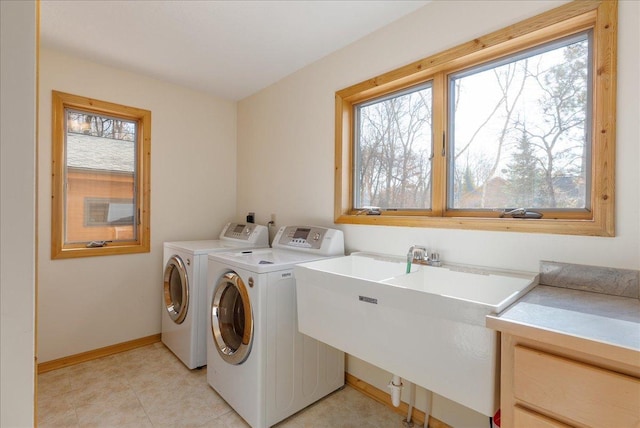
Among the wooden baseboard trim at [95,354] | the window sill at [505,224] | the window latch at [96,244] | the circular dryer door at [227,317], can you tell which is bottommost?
the wooden baseboard trim at [95,354]

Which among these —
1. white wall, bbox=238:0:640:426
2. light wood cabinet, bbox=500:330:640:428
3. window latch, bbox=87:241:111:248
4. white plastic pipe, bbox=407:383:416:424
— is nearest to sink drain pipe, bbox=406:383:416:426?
white plastic pipe, bbox=407:383:416:424

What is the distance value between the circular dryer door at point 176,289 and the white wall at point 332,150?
3.08 ft

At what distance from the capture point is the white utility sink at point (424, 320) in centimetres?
96

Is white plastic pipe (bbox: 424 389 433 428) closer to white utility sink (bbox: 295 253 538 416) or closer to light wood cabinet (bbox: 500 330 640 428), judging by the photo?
white utility sink (bbox: 295 253 538 416)

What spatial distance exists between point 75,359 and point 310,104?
2.92 m

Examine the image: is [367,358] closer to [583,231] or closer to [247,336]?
[247,336]

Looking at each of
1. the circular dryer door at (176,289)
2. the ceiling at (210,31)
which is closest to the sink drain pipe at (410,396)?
the circular dryer door at (176,289)

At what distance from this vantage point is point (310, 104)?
251cm

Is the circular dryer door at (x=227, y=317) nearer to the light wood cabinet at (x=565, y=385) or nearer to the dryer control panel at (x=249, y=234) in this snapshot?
the dryer control panel at (x=249, y=234)

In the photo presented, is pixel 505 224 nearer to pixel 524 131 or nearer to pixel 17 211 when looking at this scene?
pixel 524 131

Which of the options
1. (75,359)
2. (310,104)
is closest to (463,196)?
(310,104)

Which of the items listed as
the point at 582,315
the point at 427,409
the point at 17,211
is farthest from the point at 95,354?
the point at 582,315

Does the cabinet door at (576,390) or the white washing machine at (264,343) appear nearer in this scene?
the cabinet door at (576,390)

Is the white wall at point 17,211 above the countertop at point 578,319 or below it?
above
